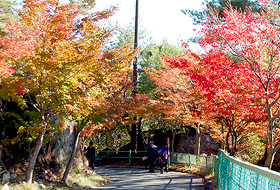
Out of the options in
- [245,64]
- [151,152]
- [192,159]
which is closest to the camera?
[245,64]

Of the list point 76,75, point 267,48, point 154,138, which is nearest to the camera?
point 267,48

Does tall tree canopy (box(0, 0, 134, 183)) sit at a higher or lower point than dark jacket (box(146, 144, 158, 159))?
higher

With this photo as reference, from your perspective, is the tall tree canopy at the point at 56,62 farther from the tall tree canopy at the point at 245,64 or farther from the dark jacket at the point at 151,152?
the dark jacket at the point at 151,152

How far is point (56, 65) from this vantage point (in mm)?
9328

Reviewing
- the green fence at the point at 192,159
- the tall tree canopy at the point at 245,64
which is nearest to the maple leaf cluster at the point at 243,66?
the tall tree canopy at the point at 245,64

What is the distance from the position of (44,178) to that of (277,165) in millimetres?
10019

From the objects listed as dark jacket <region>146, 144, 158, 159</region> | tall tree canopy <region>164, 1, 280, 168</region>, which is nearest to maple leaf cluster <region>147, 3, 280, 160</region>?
tall tree canopy <region>164, 1, 280, 168</region>

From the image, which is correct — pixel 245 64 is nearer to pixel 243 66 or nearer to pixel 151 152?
pixel 243 66

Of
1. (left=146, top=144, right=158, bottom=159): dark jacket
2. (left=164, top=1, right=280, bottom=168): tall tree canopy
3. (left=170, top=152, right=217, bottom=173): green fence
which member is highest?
(left=164, top=1, right=280, bottom=168): tall tree canopy

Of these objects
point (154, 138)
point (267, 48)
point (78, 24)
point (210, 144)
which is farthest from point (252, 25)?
point (154, 138)

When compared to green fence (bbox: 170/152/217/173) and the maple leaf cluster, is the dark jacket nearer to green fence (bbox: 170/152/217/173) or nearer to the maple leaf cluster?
green fence (bbox: 170/152/217/173)

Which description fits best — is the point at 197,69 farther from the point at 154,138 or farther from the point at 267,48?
the point at 154,138

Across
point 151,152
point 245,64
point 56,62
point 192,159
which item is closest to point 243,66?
point 245,64

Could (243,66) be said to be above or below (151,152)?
above
